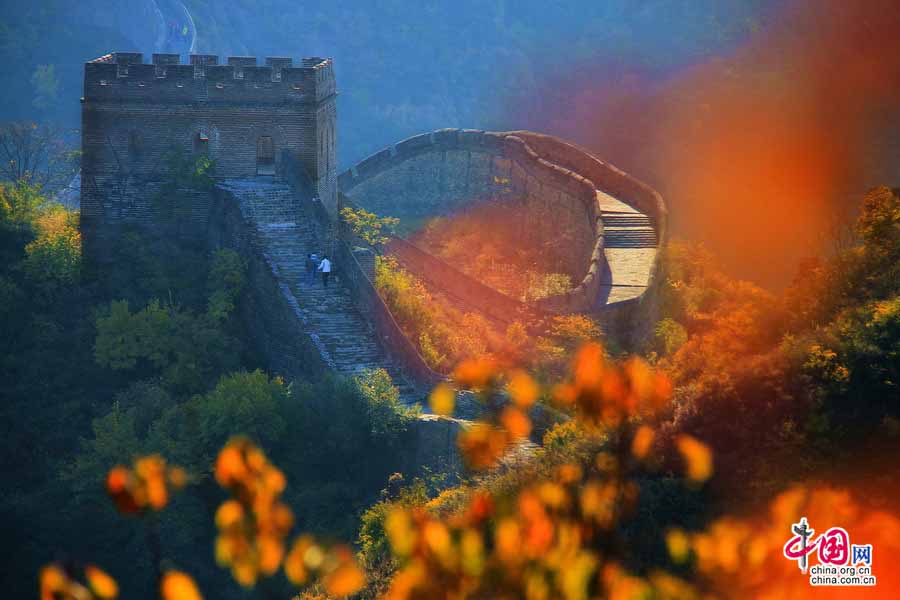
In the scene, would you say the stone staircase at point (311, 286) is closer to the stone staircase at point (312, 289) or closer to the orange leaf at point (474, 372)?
the stone staircase at point (312, 289)

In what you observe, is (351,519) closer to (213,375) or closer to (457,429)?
(457,429)

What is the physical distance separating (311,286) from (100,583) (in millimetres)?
7914

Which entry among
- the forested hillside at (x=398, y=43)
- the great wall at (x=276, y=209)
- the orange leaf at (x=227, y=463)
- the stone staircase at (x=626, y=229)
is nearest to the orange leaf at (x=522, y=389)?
the great wall at (x=276, y=209)

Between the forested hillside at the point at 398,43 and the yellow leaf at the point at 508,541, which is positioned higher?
the forested hillside at the point at 398,43

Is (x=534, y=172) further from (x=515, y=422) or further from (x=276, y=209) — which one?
(x=515, y=422)

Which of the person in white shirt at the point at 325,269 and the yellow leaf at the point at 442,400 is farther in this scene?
the person in white shirt at the point at 325,269

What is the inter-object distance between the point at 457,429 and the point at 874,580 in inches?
377

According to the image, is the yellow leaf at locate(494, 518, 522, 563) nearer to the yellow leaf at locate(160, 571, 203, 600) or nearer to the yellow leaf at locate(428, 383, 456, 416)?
the yellow leaf at locate(428, 383, 456, 416)

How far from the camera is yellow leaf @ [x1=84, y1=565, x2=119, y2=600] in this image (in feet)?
79.4

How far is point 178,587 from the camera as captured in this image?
24.6 m

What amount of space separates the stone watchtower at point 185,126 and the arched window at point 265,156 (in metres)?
0.02

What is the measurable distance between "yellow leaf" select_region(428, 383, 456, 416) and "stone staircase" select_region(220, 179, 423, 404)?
1.38 feet

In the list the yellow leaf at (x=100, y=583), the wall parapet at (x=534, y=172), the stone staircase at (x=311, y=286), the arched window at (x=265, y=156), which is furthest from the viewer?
the wall parapet at (x=534, y=172)

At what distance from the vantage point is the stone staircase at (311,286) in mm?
27531
